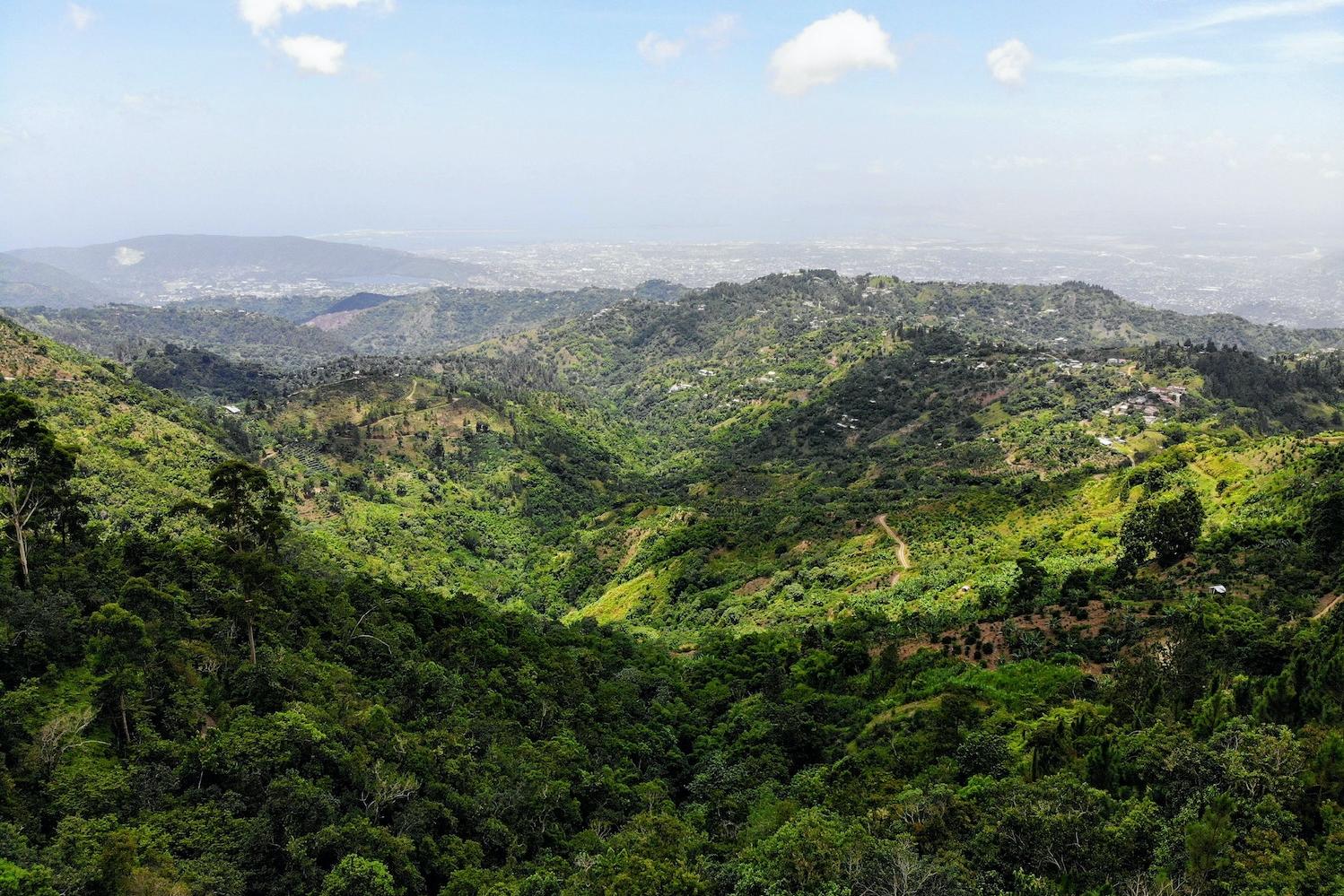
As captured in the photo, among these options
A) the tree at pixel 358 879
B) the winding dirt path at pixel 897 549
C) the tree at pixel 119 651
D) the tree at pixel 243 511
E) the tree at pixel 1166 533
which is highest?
the tree at pixel 243 511

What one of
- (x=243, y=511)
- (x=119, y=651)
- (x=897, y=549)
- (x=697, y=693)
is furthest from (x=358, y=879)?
(x=897, y=549)

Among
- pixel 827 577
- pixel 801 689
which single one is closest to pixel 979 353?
pixel 827 577

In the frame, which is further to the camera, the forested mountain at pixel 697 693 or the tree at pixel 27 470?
the tree at pixel 27 470

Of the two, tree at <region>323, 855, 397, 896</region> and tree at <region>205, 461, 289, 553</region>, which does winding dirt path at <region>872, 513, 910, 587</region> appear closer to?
tree at <region>205, 461, 289, 553</region>

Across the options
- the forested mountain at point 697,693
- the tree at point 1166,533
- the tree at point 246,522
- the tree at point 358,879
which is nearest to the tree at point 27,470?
the forested mountain at point 697,693

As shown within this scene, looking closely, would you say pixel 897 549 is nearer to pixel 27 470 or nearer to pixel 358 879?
pixel 358 879

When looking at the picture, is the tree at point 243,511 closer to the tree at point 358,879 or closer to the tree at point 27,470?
the tree at point 27,470

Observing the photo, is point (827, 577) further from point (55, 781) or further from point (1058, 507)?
point (55, 781)
